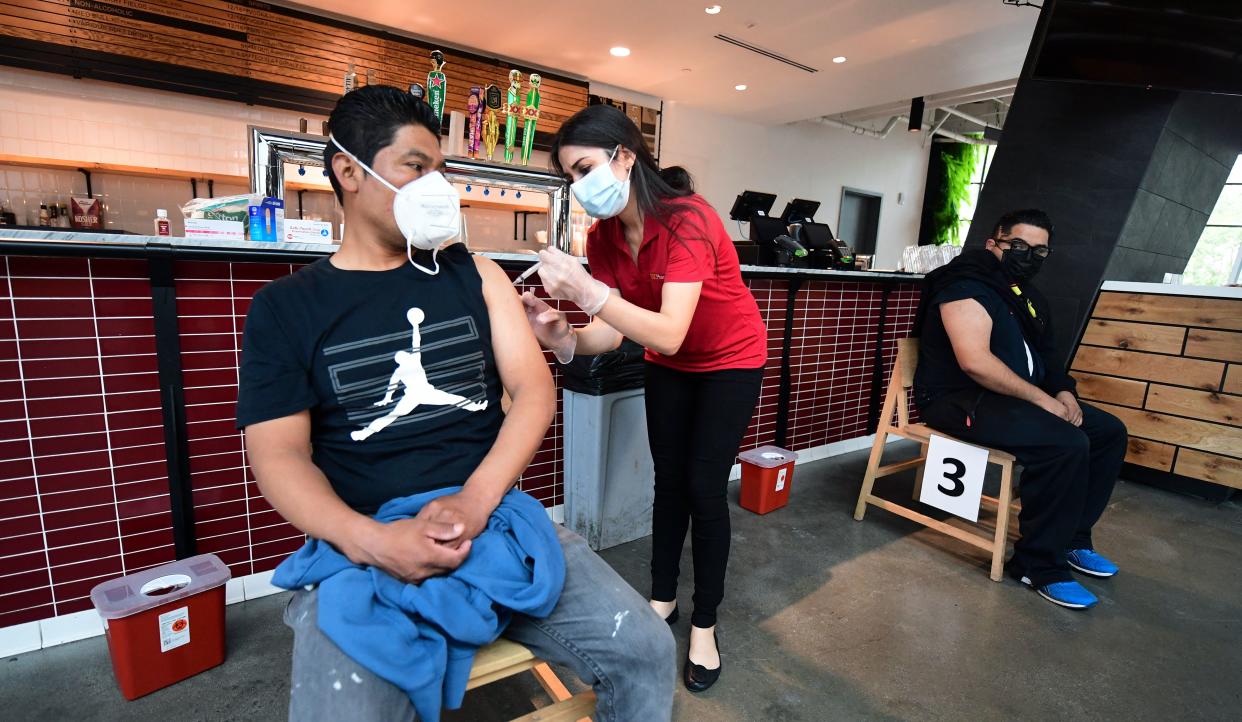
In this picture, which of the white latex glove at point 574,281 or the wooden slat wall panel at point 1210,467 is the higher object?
the white latex glove at point 574,281

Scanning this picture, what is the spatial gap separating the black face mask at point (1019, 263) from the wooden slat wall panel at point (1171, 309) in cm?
153

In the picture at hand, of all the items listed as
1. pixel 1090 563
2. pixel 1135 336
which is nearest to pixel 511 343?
pixel 1090 563

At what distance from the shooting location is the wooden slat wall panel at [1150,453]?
3098 millimetres

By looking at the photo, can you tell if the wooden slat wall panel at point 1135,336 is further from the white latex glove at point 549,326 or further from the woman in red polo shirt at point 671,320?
the white latex glove at point 549,326

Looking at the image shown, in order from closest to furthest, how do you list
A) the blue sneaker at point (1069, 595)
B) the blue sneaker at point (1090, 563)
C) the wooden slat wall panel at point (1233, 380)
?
1. the blue sneaker at point (1069, 595)
2. the blue sneaker at point (1090, 563)
3. the wooden slat wall panel at point (1233, 380)

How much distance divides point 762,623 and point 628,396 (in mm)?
847

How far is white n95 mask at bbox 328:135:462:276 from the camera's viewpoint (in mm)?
1011

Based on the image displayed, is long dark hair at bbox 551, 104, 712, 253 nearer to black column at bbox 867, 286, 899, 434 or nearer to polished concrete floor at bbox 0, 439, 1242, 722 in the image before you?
polished concrete floor at bbox 0, 439, 1242, 722

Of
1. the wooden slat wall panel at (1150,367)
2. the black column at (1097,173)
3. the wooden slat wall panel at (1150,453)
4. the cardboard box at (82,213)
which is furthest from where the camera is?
the cardboard box at (82,213)

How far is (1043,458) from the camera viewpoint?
1.99 metres

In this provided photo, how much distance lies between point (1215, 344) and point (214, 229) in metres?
4.36

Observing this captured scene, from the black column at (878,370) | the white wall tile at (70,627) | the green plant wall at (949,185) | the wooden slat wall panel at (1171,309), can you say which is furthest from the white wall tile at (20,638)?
the green plant wall at (949,185)

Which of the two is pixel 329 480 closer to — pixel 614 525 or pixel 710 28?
pixel 614 525

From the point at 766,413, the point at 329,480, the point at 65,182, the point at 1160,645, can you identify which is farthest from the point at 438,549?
the point at 65,182
